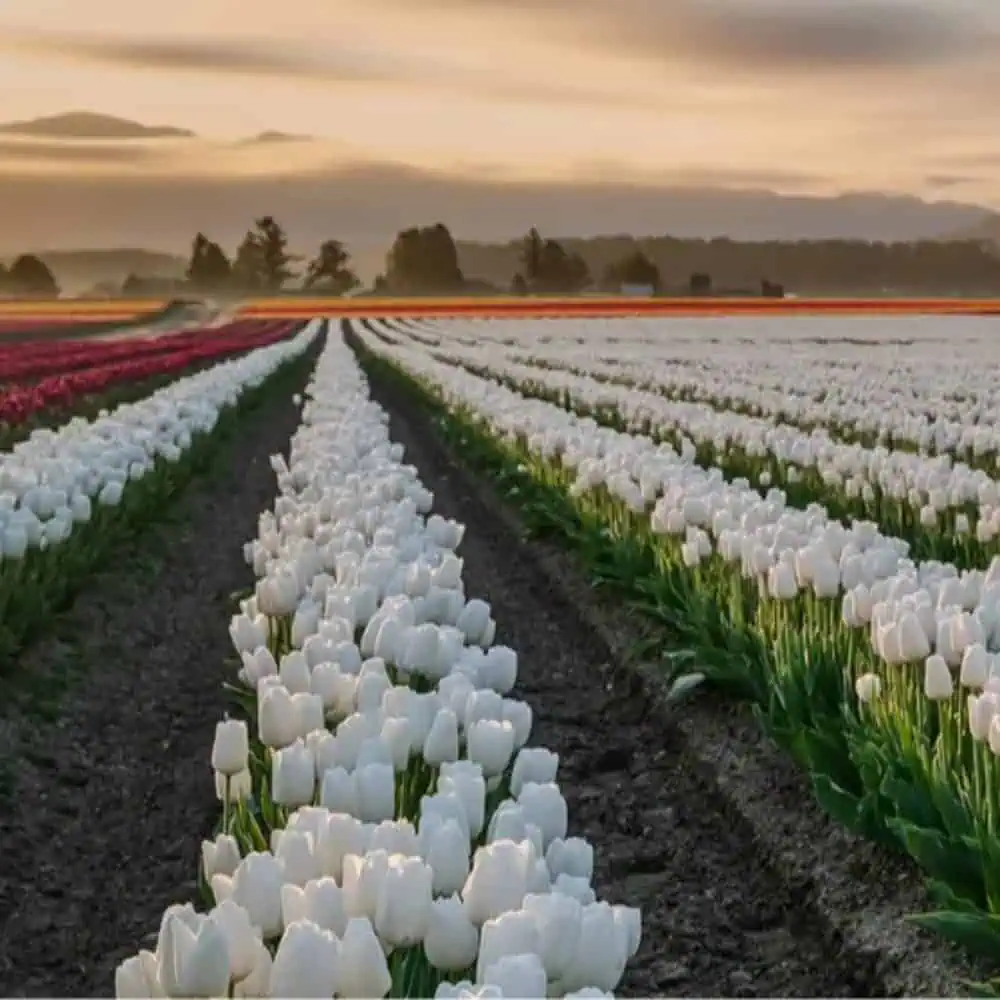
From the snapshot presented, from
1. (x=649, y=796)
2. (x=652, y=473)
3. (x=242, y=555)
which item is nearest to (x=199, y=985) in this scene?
(x=649, y=796)

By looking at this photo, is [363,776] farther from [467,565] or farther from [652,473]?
[467,565]

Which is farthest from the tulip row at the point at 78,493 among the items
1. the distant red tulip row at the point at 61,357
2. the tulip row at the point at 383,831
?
the distant red tulip row at the point at 61,357

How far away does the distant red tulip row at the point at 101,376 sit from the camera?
1465 centimetres

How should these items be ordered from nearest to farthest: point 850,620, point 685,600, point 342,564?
point 850,620 → point 342,564 → point 685,600

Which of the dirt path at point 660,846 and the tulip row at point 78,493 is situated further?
the tulip row at point 78,493

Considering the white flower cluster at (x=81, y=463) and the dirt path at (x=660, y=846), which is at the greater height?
the white flower cluster at (x=81, y=463)

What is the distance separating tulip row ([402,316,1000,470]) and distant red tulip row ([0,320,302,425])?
Answer: 190 inches

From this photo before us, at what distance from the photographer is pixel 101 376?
1888 cm

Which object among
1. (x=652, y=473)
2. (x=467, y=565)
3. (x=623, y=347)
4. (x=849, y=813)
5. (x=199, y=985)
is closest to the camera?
(x=199, y=985)

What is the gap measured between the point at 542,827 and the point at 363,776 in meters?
0.35

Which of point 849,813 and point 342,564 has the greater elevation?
point 342,564

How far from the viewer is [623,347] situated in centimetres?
3491

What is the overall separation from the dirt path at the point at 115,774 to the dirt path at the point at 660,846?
4.37 ft

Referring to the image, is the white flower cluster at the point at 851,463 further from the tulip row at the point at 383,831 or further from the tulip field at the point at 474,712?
the tulip row at the point at 383,831
